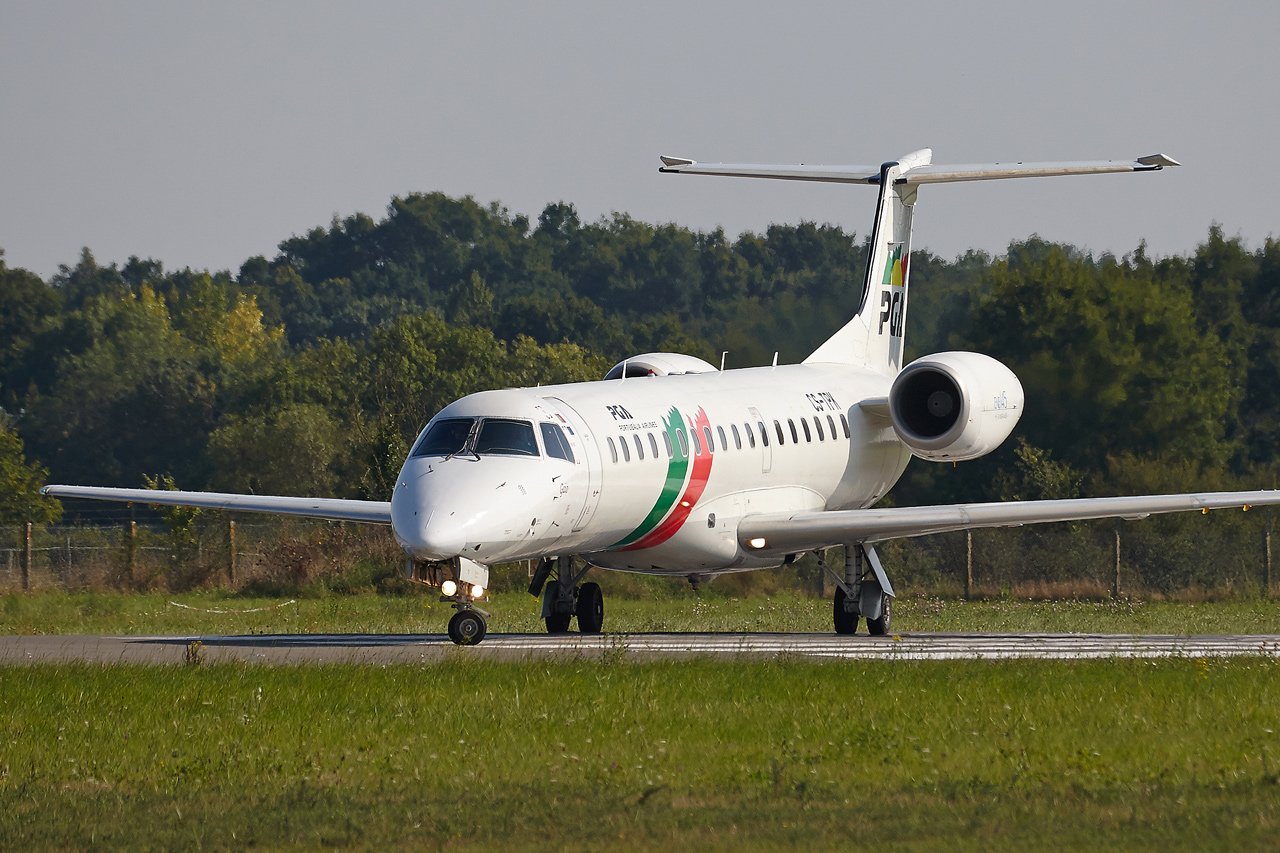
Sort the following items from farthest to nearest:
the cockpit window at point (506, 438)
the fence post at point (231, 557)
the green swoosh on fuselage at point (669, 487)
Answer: the fence post at point (231, 557) < the green swoosh on fuselage at point (669, 487) < the cockpit window at point (506, 438)

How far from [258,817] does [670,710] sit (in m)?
4.63

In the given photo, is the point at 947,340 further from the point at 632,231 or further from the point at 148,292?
the point at 148,292

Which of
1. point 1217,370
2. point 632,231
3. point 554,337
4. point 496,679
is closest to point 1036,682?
point 496,679

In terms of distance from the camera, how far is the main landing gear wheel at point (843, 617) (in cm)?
2578

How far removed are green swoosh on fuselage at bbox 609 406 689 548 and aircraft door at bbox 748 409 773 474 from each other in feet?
7.47

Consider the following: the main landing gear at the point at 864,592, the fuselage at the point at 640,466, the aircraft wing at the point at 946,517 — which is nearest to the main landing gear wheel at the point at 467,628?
the fuselage at the point at 640,466

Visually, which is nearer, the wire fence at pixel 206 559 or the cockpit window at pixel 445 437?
the cockpit window at pixel 445 437

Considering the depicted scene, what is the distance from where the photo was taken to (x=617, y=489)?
71.0 ft

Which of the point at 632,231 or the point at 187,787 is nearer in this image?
the point at 187,787

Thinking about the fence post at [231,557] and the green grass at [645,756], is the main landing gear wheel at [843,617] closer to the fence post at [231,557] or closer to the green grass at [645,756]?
the green grass at [645,756]

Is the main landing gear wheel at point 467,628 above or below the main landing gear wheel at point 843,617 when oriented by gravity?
above

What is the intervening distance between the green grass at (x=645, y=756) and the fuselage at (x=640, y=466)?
270cm

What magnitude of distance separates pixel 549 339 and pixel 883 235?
61254 millimetres

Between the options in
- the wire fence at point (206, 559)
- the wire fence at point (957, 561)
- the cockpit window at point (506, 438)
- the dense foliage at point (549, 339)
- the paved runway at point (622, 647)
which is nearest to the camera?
the paved runway at point (622, 647)
